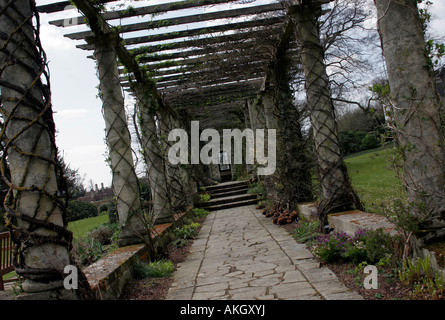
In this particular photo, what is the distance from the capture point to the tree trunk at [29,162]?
2350 millimetres

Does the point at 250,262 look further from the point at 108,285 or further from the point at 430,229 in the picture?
the point at 430,229

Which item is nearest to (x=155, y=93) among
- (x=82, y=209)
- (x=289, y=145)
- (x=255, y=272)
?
(x=289, y=145)

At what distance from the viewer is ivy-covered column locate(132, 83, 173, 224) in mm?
7039

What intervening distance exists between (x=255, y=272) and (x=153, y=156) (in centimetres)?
404

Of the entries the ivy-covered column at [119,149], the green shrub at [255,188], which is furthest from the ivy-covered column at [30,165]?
the green shrub at [255,188]

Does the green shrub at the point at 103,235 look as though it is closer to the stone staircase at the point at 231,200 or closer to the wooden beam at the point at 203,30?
the wooden beam at the point at 203,30

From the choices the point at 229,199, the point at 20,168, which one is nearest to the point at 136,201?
the point at 20,168

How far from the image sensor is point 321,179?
499 cm

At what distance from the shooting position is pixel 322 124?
5055 mm

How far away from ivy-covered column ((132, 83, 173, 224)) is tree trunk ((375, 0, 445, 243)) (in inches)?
206

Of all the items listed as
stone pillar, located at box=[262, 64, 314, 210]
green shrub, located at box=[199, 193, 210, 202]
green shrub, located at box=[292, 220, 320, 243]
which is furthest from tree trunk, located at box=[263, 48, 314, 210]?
green shrub, located at box=[199, 193, 210, 202]

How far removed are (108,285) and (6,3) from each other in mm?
2580

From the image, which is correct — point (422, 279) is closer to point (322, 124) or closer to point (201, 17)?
point (322, 124)

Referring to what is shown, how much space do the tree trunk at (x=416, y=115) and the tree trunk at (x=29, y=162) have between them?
9.24 feet
